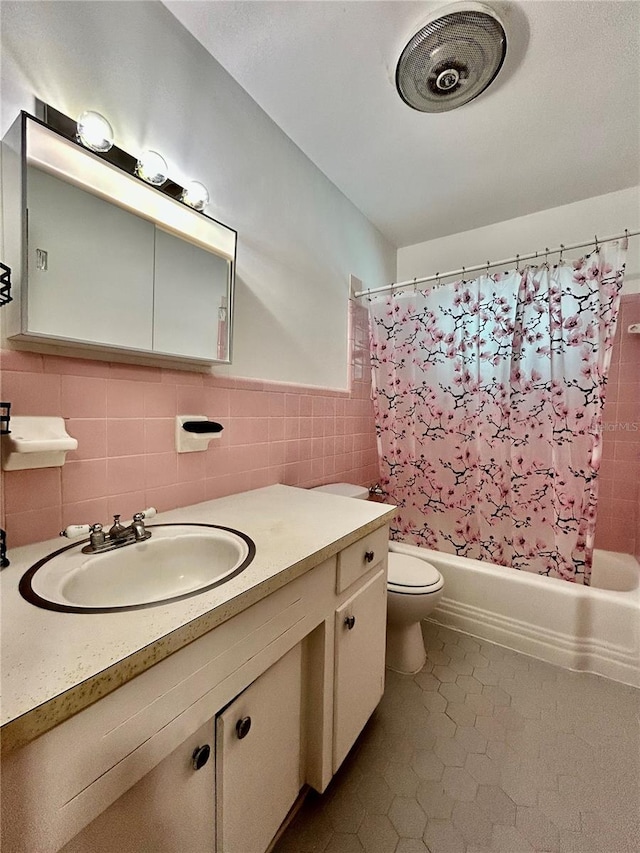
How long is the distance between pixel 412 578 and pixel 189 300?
142cm

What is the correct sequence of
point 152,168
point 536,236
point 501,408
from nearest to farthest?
Result: 1. point 152,168
2. point 501,408
3. point 536,236

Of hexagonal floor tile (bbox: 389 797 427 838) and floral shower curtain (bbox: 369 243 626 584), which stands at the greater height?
floral shower curtain (bbox: 369 243 626 584)

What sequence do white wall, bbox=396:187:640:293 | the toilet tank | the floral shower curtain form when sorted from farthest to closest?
1. white wall, bbox=396:187:640:293
2. the toilet tank
3. the floral shower curtain

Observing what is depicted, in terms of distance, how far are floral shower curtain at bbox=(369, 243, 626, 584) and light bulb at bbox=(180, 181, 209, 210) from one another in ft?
4.11

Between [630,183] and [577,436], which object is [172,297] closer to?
[577,436]

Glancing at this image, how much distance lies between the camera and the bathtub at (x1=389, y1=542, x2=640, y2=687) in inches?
58.4

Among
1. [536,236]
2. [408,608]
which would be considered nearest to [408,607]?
[408,608]

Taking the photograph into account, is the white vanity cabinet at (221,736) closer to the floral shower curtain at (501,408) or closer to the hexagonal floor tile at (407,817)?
the hexagonal floor tile at (407,817)

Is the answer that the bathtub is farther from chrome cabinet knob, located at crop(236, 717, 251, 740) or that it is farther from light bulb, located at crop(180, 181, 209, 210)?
light bulb, located at crop(180, 181, 209, 210)

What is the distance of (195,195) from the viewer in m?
1.15

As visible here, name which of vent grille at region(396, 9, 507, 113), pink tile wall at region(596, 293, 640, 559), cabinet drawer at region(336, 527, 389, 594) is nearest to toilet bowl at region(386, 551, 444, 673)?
cabinet drawer at region(336, 527, 389, 594)

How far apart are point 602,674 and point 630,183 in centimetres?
245

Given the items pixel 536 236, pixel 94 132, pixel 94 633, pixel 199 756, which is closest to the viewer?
pixel 94 633

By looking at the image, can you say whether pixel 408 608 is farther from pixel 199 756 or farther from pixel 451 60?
pixel 451 60
